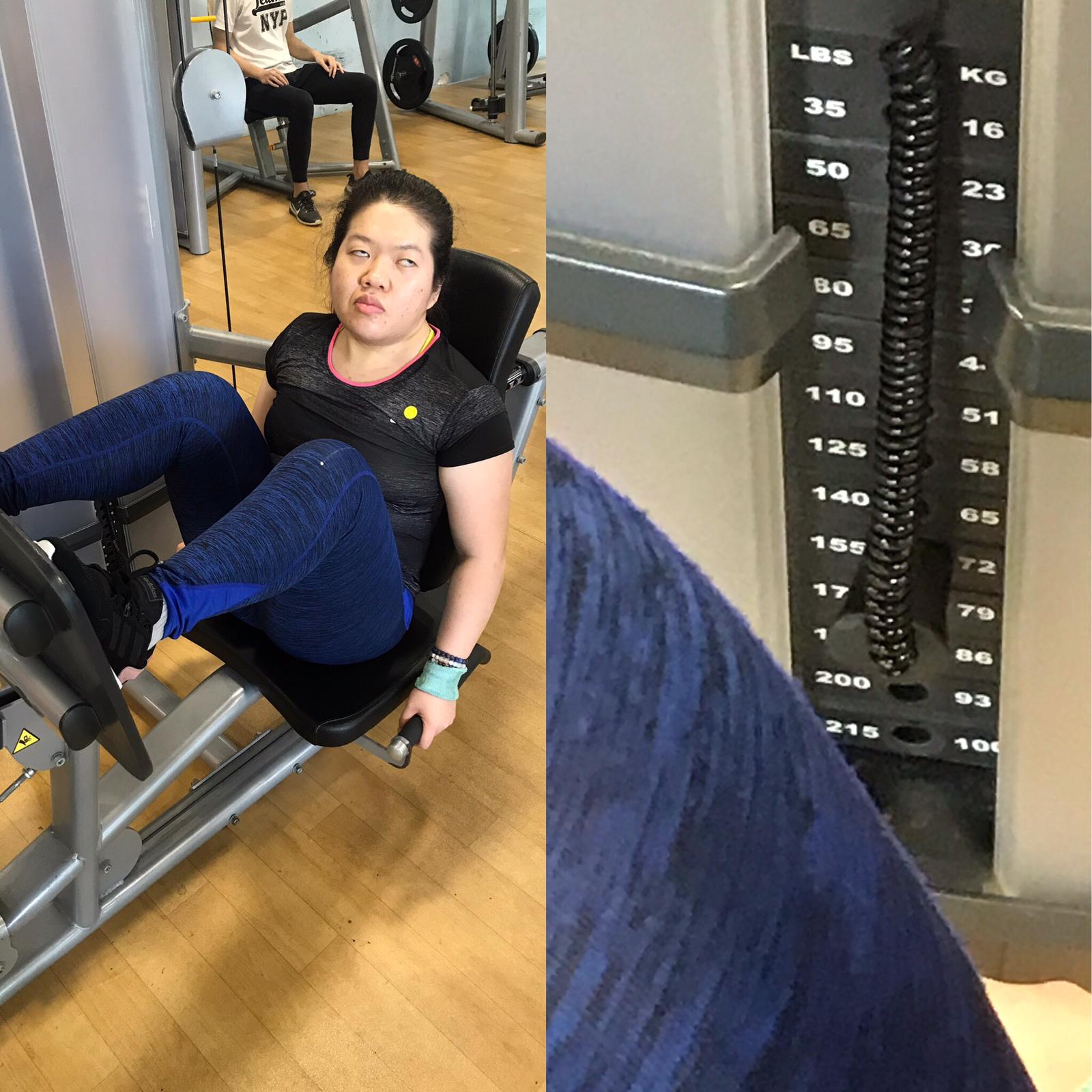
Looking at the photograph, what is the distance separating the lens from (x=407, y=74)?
8.73ft

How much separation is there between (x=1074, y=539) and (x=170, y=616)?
0.76 meters

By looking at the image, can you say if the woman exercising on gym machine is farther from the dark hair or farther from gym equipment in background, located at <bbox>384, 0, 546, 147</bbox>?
gym equipment in background, located at <bbox>384, 0, 546, 147</bbox>

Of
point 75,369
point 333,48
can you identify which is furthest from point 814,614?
point 333,48

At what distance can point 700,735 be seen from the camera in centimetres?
37

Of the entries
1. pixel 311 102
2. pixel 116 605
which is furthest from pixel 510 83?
pixel 116 605

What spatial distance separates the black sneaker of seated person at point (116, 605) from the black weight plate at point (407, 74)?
1.98m

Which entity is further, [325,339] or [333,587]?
[325,339]

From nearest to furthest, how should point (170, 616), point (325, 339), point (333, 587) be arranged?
point (170, 616) → point (333, 587) → point (325, 339)

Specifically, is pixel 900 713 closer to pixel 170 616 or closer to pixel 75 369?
pixel 170 616

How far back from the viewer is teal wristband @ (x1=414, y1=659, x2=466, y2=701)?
1.07 m

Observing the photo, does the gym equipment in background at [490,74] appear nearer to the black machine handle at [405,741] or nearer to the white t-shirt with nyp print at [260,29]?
the white t-shirt with nyp print at [260,29]

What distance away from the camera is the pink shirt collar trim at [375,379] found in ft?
3.72

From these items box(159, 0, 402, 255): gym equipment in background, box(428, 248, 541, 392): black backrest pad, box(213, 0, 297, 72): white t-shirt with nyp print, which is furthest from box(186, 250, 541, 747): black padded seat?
box(159, 0, 402, 255): gym equipment in background

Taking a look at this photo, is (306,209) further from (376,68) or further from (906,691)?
(906,691)
